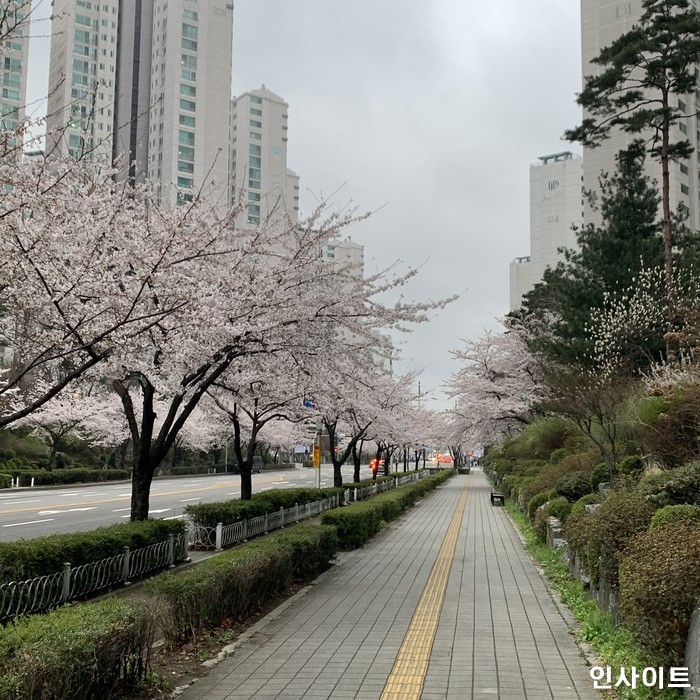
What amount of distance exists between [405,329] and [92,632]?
852 centimetres

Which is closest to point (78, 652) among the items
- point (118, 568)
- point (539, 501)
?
point (118, 568)

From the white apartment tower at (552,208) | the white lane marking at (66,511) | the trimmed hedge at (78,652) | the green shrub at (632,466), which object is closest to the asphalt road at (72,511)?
the white lane marking at (66,511)

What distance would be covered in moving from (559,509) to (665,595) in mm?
8439

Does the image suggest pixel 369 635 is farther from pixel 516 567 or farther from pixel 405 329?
pixel 405 329

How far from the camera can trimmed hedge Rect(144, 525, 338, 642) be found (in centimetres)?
637

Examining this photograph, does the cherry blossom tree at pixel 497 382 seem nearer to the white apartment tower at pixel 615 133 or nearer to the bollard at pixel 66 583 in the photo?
the bollard at pixel 66 583

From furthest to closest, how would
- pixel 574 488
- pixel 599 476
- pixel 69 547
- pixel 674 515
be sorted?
pixel 574 488, pixel 599 476, pixel 69 547, pixel 674 515

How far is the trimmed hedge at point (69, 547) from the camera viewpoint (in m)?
7.33

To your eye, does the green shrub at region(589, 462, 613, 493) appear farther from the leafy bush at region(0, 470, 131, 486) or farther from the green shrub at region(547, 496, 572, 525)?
the leafy bush at region(0, 470, 131, 486)

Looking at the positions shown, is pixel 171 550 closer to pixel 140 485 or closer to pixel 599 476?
pixel 140 485

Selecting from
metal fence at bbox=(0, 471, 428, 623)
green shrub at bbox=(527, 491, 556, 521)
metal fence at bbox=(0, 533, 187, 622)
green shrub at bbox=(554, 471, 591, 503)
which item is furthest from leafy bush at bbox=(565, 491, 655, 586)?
green shrub at bbox=(527, 491, 556, 521)

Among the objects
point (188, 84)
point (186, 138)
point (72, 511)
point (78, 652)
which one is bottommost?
point (72, 511)

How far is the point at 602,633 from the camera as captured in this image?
6.51 metres

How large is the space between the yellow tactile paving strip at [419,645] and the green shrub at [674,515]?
93.2 inches
